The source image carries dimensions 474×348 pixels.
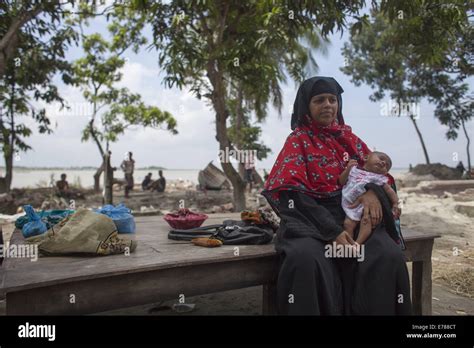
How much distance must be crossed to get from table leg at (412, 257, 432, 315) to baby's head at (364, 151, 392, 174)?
90 cm

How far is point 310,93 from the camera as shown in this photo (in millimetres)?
2463

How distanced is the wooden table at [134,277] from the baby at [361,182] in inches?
19.4

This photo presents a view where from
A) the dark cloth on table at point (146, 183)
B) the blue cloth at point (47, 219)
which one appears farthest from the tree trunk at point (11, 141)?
the blue cloth at point (47, 219)

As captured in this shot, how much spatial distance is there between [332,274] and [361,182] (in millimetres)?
578

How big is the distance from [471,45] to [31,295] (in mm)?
9323

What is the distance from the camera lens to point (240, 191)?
23.7ft

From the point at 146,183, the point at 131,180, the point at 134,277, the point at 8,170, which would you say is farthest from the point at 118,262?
the point at 146,183

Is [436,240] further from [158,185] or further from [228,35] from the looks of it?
[158,185]

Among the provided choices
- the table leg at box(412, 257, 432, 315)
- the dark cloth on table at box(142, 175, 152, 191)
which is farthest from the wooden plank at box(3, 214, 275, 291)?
the dark cloth on table at box(142, 175, 152, 191)

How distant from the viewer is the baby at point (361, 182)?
7.16 feet

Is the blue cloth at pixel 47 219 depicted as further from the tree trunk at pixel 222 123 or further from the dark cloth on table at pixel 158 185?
the dark cloth on table at pixel 158 185

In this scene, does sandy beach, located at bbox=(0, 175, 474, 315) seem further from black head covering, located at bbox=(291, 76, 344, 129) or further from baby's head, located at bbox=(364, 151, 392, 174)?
black head covering, located at bbox=(291, 76, 344, 129)
